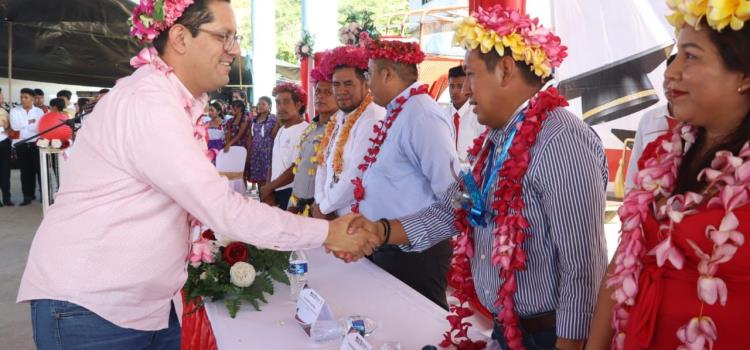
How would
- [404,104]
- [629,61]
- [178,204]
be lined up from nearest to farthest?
[178,204] < [404,104] < [629,61]

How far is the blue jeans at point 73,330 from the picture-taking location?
1764mm

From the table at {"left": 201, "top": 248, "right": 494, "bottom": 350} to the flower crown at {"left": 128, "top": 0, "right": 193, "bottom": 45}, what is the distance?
41.6 inches

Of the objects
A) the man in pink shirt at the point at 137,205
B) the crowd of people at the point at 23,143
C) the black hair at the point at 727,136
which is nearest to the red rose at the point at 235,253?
the man in pink shirt at the point at 137,205

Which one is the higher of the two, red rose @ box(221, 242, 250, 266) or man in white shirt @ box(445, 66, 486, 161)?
man in white shirt @ box(445, 66, 486, 161)

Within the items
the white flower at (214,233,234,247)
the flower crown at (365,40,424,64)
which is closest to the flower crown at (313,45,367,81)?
the flower crown at (365,40,424,64)

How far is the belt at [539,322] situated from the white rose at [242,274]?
3.78ft

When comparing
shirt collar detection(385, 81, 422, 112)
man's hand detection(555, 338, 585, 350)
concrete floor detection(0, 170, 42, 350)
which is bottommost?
concrete floor detection(0, 170, 42, 350)

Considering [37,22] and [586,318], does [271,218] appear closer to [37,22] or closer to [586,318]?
[586,318]

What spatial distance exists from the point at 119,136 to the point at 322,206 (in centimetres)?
226

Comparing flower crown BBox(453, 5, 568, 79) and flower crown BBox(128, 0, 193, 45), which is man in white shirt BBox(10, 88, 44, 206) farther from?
flower crown BBox(453, 5, 568, 79)

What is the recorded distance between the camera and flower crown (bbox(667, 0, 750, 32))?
1159 millimetres

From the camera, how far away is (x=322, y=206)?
392 centimetres

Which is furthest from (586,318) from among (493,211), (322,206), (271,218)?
(322,206)

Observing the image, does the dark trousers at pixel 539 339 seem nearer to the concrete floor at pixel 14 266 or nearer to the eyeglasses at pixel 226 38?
the eyeglasses at pixel 226 38
